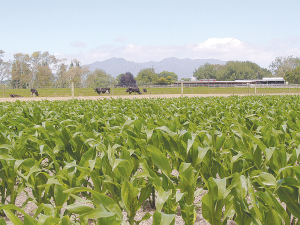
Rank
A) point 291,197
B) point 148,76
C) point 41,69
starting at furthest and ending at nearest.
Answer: point 148,76, point 41,69, point 291,197

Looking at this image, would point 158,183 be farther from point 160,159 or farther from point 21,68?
point 21,68

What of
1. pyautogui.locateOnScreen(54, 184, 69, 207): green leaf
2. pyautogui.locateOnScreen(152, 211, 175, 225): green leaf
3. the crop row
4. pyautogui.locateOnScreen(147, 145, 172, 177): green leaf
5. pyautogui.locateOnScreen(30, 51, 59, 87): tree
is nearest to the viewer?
pyautogui.locateOnScreen(152, 211, 175, 225): green leaf

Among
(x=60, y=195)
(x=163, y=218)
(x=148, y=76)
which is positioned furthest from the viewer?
(x=148, y=76)

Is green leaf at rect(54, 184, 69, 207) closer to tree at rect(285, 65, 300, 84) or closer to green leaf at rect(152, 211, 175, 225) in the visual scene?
green leaf at rect(152, 211, 175, 225)

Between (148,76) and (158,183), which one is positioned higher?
(148,76)

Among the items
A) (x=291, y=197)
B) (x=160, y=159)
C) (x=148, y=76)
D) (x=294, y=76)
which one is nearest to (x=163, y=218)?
(x=160, y=159)

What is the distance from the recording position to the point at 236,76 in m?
144

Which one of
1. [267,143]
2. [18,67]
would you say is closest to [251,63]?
[18,67]

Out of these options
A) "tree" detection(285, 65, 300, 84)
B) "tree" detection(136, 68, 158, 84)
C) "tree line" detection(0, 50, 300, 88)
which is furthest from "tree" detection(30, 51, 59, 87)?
"tree" detection(285, 65, 300, 84)

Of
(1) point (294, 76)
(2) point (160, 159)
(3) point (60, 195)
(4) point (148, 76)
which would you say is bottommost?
(3) point (60, 195)

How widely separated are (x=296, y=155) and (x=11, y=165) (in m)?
2.60

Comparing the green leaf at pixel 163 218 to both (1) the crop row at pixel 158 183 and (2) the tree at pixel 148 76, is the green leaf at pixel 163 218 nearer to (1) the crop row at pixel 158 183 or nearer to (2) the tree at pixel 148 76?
(1) the crop row at pixel 158 183

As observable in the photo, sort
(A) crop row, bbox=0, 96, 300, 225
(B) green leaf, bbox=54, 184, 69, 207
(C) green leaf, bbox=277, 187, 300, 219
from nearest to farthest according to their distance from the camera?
(A) crop row, bbox=0, 96, 300, 225, (C) green leaf, bbox=277, 187, 300, 219, (B) green leaf, bbox=54, 184, 69, 207

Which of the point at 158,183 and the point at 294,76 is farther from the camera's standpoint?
the point at 294,76
